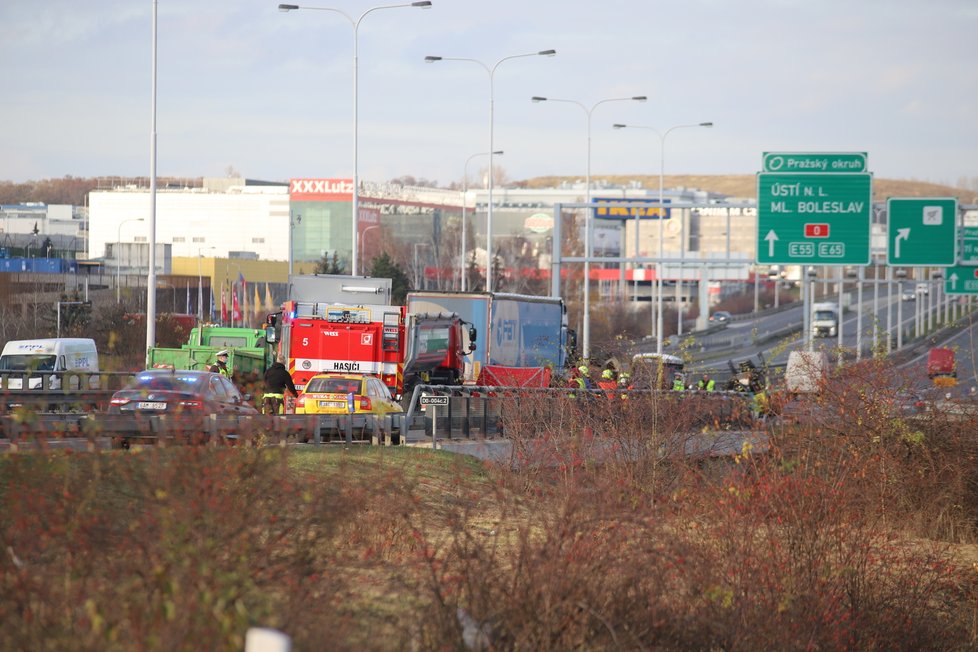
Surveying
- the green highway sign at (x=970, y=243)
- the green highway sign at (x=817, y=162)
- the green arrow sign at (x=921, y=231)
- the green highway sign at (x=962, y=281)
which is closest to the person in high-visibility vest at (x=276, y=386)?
the green highway sign at (x=817, y=162)

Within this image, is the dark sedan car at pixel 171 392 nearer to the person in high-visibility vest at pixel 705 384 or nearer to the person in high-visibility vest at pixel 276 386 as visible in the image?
the person in high-visibility vest at pixel 276 386

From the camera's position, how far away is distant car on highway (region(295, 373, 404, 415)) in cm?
2402

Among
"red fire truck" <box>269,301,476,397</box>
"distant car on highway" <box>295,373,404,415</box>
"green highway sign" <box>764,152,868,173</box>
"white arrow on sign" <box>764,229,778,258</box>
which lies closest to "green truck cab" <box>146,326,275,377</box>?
"red fire truck" <box>269,301,476,397</box>

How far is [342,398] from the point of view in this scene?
79.3ft

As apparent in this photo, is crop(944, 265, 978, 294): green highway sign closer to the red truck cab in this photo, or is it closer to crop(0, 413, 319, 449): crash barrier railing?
the red truck cab

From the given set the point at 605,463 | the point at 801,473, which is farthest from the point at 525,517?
the point at 605,463

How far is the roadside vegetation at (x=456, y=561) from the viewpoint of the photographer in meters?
6.54

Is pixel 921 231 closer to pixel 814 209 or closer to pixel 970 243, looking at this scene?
pixel 814 209

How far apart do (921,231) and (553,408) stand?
1715cm

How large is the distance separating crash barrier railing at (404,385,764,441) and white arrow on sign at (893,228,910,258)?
46.3 ft

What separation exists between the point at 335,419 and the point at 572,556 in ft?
42.5

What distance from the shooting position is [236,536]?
22.9 feet

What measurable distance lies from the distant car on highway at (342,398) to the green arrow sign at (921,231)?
1454 centimetres

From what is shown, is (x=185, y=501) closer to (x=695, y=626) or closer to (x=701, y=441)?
(x=695, y=626)
